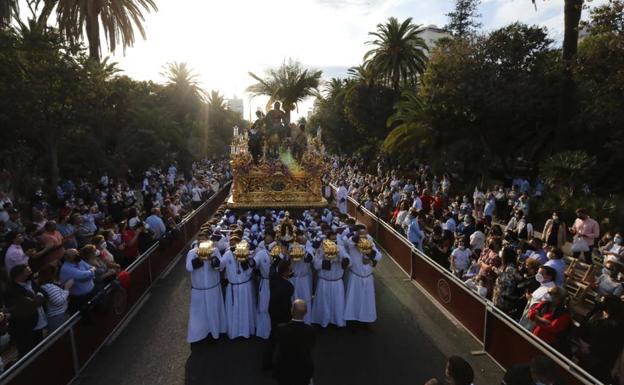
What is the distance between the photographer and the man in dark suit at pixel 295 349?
4.75 metres

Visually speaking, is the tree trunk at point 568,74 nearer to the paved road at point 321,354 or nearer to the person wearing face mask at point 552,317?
the paved road at point 321,354

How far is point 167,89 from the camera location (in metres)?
46.0

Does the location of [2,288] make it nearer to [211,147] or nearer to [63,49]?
[63,49]

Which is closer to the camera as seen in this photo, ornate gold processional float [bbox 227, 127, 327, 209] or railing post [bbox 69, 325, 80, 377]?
railing post [bbox 69, 325, 80, 377]

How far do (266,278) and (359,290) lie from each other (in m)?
1.73

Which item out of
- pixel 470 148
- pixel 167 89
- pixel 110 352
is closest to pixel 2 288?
pixel 110 352

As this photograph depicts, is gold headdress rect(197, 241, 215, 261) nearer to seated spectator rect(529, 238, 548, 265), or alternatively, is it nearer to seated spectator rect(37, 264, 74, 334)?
seated spectator rect(37, 264, 74, 334)

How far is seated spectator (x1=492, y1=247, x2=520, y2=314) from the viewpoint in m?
6.75

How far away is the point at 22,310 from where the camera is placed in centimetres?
556

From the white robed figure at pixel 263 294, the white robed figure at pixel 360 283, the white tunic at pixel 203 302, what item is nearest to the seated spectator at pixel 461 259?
the white robed figure at pixel 360 283

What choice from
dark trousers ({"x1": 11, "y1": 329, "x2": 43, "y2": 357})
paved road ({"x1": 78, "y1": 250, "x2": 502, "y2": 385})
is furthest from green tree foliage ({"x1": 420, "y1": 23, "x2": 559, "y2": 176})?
dark trousers ({"x1": 11, "y1": 329, "x2": 43, "y2": 357})

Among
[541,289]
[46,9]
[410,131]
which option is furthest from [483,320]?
[46,9]

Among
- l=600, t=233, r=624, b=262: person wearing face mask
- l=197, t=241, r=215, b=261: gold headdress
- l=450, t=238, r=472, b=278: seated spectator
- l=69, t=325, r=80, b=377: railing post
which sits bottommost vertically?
l=69, t=325, r=80, b=377: railing post

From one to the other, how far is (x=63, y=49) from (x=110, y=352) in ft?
45.4
